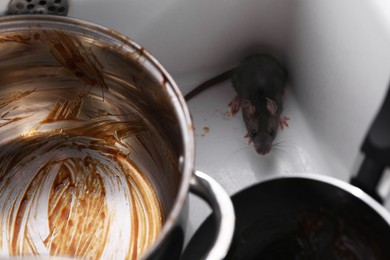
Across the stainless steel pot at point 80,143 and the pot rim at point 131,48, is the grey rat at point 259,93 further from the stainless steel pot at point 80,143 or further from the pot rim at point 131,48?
the pot rim at point 131,48

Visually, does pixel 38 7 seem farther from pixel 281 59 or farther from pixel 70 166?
pixel 281 59

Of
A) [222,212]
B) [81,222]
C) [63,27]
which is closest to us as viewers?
[222,212]

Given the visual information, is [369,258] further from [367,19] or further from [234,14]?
[234,14]

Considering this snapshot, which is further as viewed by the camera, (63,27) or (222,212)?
(63,27)

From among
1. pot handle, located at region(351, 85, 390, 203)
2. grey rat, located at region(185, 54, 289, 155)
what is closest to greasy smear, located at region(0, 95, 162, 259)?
grey rat, located at region(185, 54, 289, 155)

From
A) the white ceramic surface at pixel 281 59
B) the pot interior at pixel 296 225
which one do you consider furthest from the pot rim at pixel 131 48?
the pot interior at pixel 296 225

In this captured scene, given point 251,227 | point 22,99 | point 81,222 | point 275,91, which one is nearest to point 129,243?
point 81,222

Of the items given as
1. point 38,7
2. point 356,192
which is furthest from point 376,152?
point 38,7
